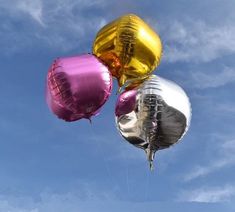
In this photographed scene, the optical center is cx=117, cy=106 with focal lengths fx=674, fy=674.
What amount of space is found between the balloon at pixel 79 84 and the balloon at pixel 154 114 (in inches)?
17.6

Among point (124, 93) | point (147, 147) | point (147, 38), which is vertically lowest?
point (147, 147)

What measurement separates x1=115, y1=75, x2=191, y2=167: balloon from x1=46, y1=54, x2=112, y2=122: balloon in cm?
45

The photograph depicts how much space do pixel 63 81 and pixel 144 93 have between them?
1276 millimetres

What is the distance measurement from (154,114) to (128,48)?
1119 mm

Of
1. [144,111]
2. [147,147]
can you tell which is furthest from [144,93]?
[147,147]

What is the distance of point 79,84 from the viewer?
1021cm

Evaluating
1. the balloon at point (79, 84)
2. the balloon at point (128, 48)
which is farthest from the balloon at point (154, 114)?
the balloon at point (79, 84)

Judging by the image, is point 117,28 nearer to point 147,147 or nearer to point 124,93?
point 124,93

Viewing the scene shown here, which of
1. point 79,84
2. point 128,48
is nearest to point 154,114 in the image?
point 128,48

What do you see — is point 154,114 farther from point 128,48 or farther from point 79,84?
point 79,84

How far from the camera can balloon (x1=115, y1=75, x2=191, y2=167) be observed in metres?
10.5

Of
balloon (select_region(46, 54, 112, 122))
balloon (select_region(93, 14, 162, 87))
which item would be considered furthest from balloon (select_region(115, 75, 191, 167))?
balloon (select_region(46, 54, 112, 122))

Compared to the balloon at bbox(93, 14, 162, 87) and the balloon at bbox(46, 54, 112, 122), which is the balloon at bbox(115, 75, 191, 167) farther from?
the balloon at bbox(46, 54, 112, 122)

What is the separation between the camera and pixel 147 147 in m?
10.9
